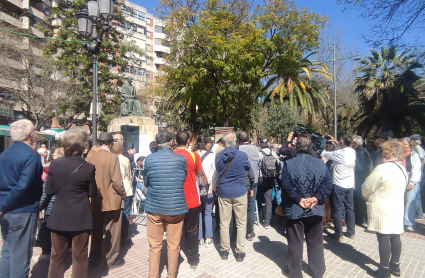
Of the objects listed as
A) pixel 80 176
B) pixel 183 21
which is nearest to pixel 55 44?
pixel 183 21

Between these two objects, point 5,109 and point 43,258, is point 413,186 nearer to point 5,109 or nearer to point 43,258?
point 43,258

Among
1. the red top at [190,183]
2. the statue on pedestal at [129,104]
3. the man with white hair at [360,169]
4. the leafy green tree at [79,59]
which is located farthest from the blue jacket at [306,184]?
the leafy green tree at [79,59]

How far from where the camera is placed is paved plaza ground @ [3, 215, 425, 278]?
12.9 feet

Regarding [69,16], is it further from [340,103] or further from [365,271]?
[340,103]

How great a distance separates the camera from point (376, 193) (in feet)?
Result: 12.6

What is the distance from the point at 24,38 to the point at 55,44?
2.26 m

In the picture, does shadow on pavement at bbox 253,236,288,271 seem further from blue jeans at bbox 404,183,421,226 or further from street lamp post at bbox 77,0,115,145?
street lamp post at bbox 77,0,115,145

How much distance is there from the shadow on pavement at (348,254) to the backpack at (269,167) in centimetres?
163

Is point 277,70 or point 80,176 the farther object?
point 277,70

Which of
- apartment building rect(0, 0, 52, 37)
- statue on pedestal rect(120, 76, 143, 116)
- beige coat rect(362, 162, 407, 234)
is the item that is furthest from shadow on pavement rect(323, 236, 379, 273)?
apartment building rect(0, 0, 52, 37)

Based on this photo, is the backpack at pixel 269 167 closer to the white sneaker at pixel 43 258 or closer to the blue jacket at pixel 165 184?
the blue jacket at pixel 165 184

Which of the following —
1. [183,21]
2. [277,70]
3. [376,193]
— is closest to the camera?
[376,193]

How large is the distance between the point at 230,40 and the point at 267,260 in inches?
406

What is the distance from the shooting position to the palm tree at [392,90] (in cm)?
1935
